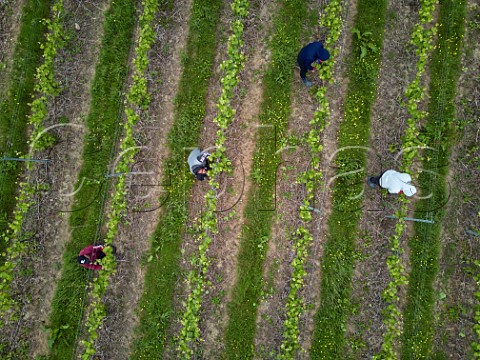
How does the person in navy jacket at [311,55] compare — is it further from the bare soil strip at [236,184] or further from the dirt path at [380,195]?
the dirt path at [380,195]

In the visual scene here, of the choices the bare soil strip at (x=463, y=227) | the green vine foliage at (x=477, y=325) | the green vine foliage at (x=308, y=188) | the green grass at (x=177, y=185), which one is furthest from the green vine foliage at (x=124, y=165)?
the green vine foliage at (x=477, y=325)

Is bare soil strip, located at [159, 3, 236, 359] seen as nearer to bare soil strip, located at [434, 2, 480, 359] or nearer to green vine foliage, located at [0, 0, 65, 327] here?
green vine foliage, located at [0, 0, 65, 327]

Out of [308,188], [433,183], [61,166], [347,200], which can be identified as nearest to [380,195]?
[347,200]

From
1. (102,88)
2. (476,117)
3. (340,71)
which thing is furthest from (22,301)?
(476,117)

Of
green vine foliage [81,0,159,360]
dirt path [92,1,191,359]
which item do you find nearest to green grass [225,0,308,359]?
dirt path [92,1,191,359]

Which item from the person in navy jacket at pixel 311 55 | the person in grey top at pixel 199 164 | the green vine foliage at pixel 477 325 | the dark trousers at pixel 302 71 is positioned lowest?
the green vine foliage at pixel 477 325

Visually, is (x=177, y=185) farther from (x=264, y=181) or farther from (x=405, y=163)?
(x=405, y=163)

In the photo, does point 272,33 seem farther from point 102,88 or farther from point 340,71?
point 102,88
